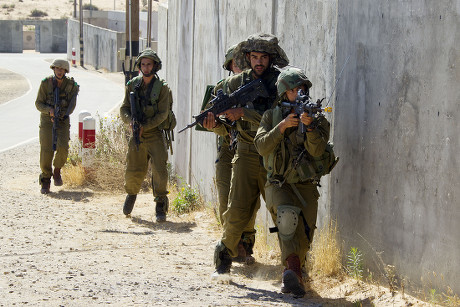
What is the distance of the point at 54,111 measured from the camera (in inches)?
431

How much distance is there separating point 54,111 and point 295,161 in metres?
6.11

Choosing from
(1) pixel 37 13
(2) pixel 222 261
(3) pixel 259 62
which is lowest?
(2) pixel 222 261

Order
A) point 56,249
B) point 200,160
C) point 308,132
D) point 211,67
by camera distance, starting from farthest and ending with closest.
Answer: point 200,160 < point 211,67 < point 56,249 < point 308,132

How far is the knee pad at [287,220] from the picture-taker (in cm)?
552

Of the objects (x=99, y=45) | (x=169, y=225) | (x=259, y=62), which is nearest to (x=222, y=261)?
(x=259, y=62)

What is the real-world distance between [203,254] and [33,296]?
2.25 meters

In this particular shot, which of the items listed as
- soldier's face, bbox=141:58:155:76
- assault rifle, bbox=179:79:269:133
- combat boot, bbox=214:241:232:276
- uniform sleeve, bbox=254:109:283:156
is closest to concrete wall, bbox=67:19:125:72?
soldier's face, bbox=141:58:155:76

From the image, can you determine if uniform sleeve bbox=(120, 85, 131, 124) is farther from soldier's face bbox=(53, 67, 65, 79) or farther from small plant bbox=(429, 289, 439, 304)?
small plant bbox=(429, 289, 439, 304)

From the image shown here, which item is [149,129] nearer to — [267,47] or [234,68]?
[234,68]

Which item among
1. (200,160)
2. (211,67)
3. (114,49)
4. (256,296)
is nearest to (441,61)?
(256,296)

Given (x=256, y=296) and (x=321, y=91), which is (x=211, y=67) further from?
(x=256, y=296)

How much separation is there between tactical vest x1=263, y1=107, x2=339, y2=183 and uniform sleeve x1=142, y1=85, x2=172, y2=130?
11.4ft

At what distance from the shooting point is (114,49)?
44281 mm

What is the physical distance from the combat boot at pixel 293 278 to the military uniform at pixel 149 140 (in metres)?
3.82
